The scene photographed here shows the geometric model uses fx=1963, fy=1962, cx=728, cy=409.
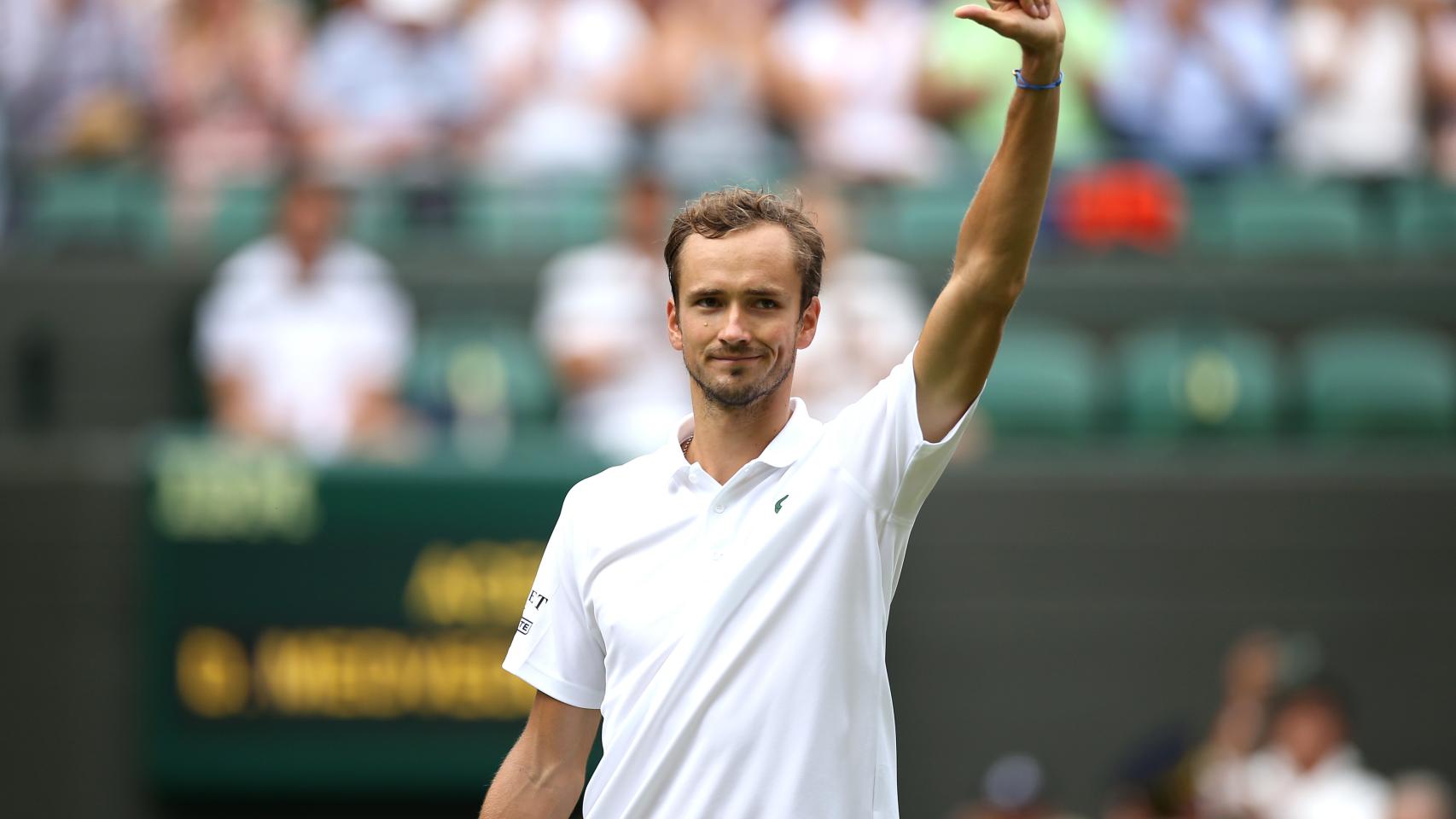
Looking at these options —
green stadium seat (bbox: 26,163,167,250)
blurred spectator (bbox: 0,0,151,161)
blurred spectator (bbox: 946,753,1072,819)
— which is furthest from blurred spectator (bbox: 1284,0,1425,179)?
blurred spectator (bbox: 0,0,151,161)

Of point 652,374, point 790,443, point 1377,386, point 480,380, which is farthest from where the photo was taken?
point 1377,386

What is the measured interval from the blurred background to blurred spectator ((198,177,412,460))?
2 centimetres

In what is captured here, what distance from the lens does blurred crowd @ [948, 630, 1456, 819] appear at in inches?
264

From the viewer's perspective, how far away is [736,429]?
117 inches

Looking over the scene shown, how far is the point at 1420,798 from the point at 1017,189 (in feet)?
17.8

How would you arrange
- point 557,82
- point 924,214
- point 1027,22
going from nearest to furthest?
point 1027,22
point 924,214
point 557,82

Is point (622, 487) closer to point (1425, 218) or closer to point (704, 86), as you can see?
point (704, 86)

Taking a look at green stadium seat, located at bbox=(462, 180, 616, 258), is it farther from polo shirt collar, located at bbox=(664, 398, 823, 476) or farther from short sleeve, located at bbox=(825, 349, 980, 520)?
short sleeve, located at bbox=(825, 349, 980, 520)

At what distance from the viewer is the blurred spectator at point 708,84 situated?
29.5 ft

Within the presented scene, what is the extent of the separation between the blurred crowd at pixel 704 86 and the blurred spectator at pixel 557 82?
0.01 metres

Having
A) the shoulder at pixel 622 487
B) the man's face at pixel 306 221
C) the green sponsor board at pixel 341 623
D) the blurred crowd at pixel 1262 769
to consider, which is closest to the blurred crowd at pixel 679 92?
the man's face at pixel 306 221

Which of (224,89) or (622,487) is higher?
(224,89)

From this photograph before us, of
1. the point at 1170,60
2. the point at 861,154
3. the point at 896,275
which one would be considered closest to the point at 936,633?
the point at 896,275

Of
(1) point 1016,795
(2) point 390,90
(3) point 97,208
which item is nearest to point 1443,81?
(1) point 1016,795
